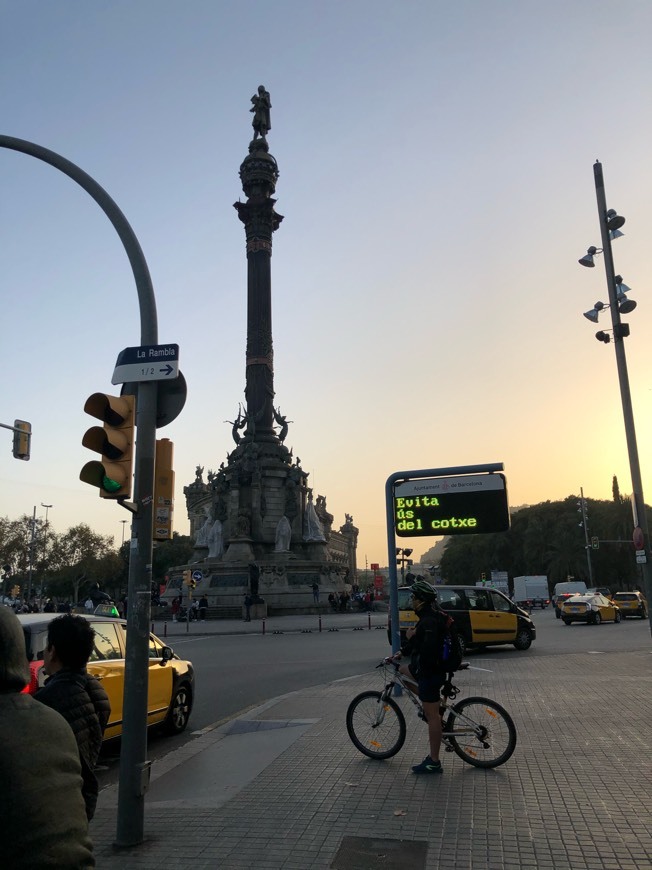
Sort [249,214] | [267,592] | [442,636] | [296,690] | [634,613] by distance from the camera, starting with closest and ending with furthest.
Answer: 1. [442,636]
2. [296,690]
3. [634,613]
4. [267,592]
5. [249,214]

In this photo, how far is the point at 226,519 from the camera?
158 feet

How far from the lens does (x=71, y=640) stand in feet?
11.7

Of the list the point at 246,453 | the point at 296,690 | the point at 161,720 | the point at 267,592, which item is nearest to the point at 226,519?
the point at 246,453

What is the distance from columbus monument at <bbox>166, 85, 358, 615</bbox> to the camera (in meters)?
43.1

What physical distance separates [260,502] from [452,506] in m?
36.1

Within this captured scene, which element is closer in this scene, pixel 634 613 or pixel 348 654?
pixel 348 654

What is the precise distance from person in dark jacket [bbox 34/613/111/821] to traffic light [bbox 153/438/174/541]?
2.54 m

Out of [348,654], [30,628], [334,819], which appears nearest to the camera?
[334,819]

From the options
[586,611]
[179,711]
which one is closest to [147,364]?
[179,711]

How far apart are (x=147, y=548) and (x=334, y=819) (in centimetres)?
251

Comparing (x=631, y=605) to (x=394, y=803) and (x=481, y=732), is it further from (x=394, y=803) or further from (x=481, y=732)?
(x=394, y=803)

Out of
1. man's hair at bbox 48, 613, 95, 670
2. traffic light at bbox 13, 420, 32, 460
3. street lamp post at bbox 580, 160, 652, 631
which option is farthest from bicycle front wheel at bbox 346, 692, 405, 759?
traffic light at bbox 13, 420, 32, 460

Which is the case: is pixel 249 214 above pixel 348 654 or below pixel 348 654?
above

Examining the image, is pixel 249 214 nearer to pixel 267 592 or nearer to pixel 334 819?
pixel 267 592
